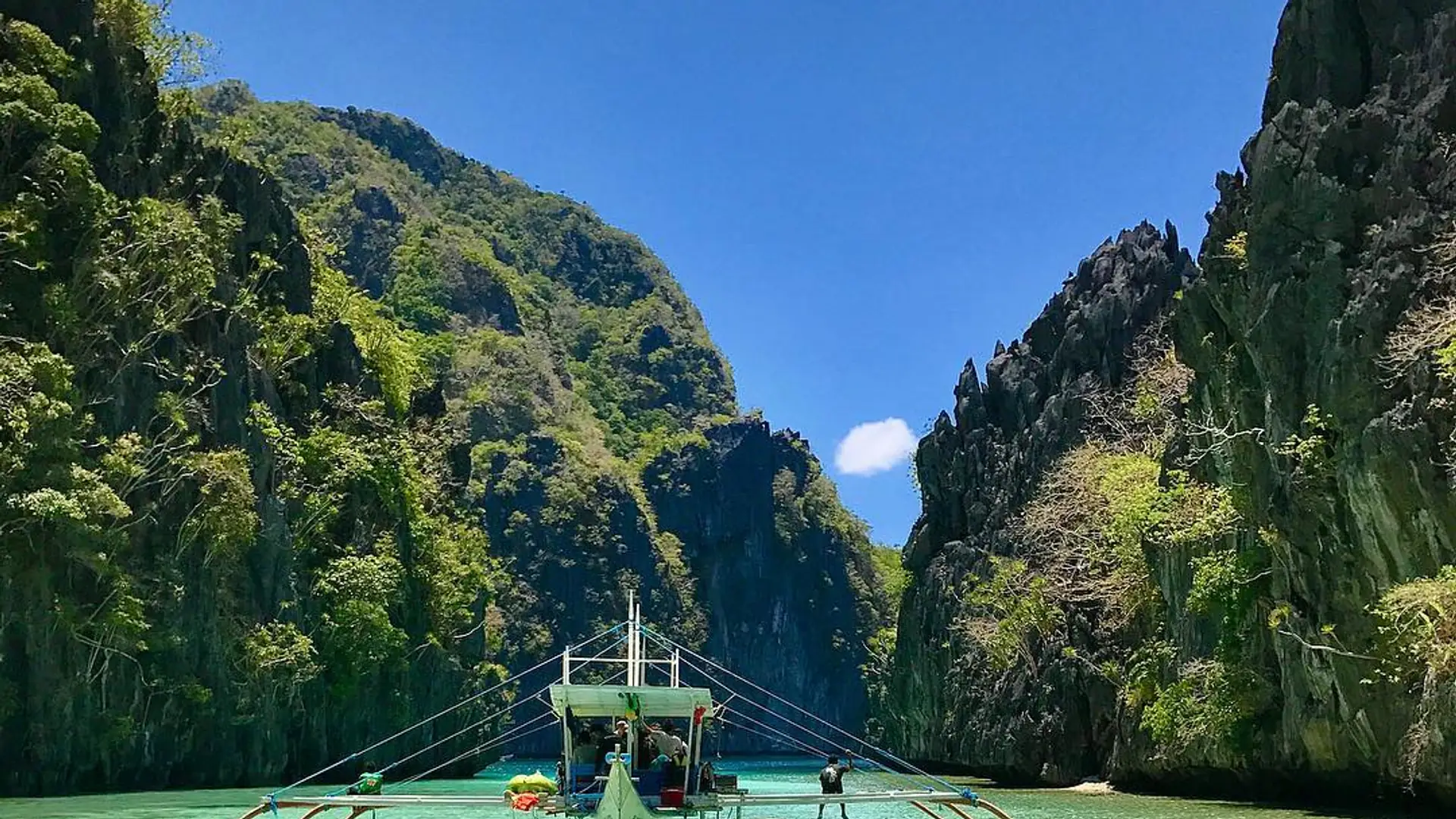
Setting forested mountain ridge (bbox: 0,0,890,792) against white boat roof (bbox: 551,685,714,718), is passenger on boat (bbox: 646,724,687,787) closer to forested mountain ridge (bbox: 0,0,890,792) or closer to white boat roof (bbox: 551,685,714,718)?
white boat roof (bbox: 551,685,714,718)

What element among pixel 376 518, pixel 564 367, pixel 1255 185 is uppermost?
pixel 564 367

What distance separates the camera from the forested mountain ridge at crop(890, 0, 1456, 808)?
74.0 ft

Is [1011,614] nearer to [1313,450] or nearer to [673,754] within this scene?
[1313,450]

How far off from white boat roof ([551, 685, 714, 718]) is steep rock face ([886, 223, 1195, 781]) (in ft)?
100

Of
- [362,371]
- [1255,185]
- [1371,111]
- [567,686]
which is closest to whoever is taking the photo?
[567,686]

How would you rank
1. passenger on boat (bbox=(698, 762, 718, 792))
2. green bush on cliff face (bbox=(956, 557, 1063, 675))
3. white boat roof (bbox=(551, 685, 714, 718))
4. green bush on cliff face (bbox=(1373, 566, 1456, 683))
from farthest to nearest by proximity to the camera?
green bush on cliff face (bbox=(956, 557, 1063, 675)) → green bush on cliff face (bbox=(1373, 566, 1456, 683)) → passenger on boat (bbox=(698, 762, 718, 792)) → white boat roof (bbox=(551, 685, 714, 718))

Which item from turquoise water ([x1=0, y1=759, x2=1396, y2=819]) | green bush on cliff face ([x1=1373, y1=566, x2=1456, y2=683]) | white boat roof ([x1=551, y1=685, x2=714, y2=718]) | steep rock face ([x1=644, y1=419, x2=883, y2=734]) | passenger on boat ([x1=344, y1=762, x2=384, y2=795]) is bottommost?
turquoise water ([x1=0, y1=759, x2=1396, y2=819])

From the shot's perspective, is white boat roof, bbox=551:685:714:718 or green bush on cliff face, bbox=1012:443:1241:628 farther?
green bush on cliff face, bbox=1012:443:1241:628

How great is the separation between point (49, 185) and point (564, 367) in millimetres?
114108

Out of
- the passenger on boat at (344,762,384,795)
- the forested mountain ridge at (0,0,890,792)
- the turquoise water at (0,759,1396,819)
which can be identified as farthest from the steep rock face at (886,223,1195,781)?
the passenger on boat at (344,762,384,795)

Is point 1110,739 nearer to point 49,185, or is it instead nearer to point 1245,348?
point 1245,348

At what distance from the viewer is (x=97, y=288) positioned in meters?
33.3

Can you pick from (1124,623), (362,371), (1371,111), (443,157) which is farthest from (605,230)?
(1371,111)

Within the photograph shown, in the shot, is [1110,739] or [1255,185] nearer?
[1255,185]
